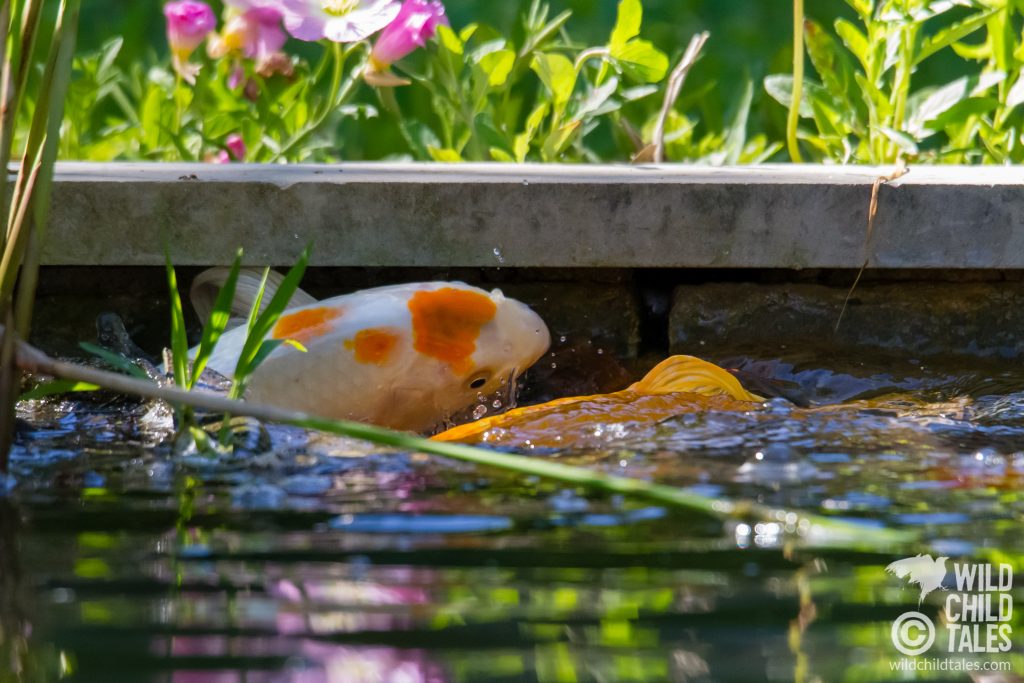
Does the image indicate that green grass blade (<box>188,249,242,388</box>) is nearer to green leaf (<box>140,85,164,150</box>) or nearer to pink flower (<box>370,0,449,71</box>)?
pink flower (<box>370,0,449,71</box>)

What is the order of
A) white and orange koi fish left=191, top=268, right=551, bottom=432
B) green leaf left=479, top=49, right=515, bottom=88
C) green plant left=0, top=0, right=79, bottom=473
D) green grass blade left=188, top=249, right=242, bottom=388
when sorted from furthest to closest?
green leaf left=479, top=49, right=515, bottom=88 < white and orange koi fish left=191, top=268, right=551, bottom=432 < green grass blade left=188, top=249, right=242, bottom=388 < green plant left=0, top=0, right=79, bottom=473

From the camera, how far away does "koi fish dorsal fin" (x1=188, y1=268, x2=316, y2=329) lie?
240 cm

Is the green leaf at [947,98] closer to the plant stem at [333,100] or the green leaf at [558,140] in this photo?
the green leaf at [558,140]

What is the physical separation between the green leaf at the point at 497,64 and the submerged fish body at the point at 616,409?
1.07 metres

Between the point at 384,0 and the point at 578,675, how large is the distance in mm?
2037

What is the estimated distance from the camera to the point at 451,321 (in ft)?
7.39

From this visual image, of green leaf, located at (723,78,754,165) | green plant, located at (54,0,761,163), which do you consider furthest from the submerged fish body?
green leaf, located at (723,78,754,165)

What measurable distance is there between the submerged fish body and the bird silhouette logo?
67cm

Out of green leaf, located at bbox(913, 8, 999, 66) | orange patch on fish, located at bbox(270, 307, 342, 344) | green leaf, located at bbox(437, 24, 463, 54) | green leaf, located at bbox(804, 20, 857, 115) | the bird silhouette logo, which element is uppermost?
green leaf, located at bbox(437, 24, 463, 54)

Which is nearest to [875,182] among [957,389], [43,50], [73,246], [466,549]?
[957,389]

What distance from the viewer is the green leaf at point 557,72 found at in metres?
2.99

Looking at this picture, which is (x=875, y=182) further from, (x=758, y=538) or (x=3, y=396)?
(x=3, y=396)

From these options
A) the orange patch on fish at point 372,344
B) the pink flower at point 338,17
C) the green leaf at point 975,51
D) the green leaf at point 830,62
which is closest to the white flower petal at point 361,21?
the pink flower at point 338,17

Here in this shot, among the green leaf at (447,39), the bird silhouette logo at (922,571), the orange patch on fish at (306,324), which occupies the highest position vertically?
the green leaf at (447,39)
